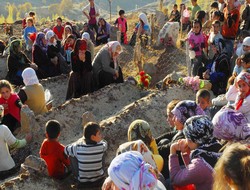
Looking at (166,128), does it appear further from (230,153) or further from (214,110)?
(230,153)

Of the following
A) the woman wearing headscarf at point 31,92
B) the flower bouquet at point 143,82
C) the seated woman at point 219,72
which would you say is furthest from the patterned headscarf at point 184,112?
the flower bouquet at point 143,82

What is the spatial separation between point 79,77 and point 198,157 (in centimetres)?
617

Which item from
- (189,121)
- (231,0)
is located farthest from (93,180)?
(231,0)

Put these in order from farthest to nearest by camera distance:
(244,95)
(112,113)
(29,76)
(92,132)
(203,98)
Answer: (112,113) → (29,76) → (203,98) → (244,95) → (92,132)

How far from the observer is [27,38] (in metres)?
15.3

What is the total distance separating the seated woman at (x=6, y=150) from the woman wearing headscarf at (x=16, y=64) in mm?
4384

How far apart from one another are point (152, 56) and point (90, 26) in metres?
2.76

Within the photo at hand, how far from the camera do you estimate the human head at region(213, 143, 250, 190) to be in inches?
135

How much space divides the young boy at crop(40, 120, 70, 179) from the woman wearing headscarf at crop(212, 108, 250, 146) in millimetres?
2306

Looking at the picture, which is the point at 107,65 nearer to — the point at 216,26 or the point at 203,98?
the point at 216,26

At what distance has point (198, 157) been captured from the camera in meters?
4.69

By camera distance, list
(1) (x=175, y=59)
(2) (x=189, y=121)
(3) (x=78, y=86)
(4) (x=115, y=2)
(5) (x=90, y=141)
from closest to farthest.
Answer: (2) (x=189, y=121)
(5) (x=90, y=141)
(3) (x=78, y=86)
(1) (x=175, y=59)
(4) (x=115, y=2)

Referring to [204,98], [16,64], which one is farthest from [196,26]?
[16,64]

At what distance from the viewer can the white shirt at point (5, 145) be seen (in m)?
6.71
